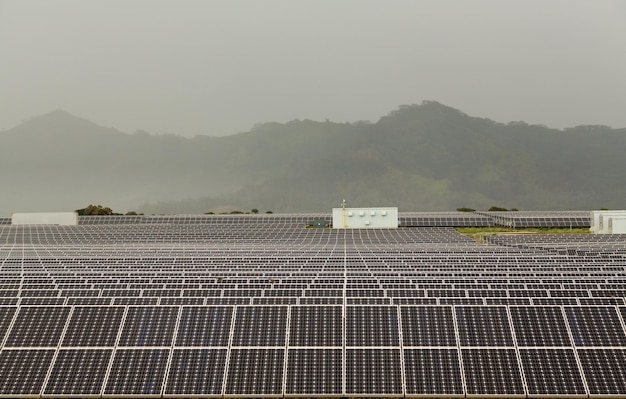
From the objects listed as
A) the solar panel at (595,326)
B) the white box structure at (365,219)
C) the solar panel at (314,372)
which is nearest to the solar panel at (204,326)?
the solar panel at (314,372)

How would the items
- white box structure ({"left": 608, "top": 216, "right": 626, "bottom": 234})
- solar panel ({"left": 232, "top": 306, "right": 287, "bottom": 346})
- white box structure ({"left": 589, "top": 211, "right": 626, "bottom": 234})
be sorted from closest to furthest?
1. solar panel ({"left": 232, "top": 306, "right": 287, "bottom": 346})
2. white box structure ({"left": 608, "top": 216, "right": 626, "bottom": 234})
3. white box structure ({"left": 589, "top": 211, "right": 626, "bottom": 234})

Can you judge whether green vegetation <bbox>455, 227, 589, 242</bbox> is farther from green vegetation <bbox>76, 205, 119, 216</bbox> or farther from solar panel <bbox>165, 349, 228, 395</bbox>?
green vegetation <bbox>76, 205, 119, 216</bbox>

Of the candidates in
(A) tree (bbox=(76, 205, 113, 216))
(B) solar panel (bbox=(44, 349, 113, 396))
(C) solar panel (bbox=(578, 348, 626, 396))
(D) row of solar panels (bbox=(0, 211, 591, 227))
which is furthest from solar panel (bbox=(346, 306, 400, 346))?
(A) tree (bbox=(76, 205, 113, 216))

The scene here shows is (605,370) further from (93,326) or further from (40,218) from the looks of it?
(40,218)

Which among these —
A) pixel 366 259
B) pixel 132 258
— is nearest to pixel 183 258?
pixel 132 258

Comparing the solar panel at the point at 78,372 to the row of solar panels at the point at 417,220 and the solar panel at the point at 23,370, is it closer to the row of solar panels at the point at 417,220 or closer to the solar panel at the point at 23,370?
the solar panel at the point at 23,370

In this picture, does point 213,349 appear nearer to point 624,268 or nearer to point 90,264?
point 90,264
